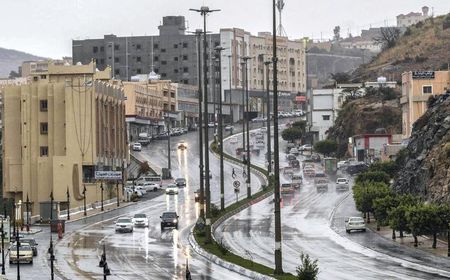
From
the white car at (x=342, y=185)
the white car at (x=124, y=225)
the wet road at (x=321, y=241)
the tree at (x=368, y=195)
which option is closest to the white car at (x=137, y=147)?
the white car at (x=342, y=185)

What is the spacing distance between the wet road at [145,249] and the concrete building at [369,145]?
39.1 metres

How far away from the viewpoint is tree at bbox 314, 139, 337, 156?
7156 inches

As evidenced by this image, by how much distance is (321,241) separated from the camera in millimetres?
77688

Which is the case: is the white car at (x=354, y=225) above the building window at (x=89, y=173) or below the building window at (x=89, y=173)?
below

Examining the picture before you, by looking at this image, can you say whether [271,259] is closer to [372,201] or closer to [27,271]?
[27,271]

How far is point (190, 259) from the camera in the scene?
66938 mm

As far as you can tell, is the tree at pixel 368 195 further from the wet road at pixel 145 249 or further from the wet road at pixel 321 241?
the wet road at pixel 145 249

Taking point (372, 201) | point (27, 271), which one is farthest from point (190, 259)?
point (372, 201)

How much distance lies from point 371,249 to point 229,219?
2778 cm

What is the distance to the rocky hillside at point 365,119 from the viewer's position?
607 ft

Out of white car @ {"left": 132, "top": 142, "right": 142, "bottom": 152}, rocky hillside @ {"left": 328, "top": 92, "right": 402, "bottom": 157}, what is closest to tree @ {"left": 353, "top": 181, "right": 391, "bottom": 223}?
rocky hillside @ {"left": 328, "top": 92, "right": 402, "bottom": 157}

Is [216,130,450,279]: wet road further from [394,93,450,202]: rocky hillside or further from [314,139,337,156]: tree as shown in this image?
[314,139,337,156]: tree

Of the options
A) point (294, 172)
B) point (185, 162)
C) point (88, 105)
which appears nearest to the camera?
point (88, 105)

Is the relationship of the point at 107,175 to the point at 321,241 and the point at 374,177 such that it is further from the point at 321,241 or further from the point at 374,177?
the point at 321,241
